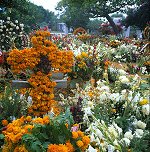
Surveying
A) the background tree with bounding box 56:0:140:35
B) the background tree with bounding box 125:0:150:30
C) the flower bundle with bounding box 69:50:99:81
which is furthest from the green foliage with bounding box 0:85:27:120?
the background tree with bounding box 56:0:140:35

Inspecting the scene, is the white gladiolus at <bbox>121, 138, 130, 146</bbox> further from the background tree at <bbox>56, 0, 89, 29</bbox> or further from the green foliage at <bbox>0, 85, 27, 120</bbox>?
the background tree at <bbox>56, 0, 89, 29</bbox>

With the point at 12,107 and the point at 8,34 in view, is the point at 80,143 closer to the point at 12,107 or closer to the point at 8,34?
the point at 12,107

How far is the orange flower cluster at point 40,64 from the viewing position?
483 centimetres

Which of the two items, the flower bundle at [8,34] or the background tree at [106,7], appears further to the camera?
the background tree at [106,7]

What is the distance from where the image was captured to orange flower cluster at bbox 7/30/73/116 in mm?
4832

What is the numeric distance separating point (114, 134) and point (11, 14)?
14390 millimetres

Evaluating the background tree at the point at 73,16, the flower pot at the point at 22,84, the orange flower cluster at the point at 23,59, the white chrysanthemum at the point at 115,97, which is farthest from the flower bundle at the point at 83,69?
the background tree at the point at 73,16

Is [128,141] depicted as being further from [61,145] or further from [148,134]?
[61,145]

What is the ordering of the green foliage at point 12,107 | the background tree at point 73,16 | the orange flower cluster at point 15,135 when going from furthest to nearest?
the background tree at point 73,16
the green foliage at point 12,107
the orange flower cluster at point 15,135

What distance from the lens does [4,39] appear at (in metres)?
12.8

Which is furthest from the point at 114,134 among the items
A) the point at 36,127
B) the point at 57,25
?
the point at 57,25

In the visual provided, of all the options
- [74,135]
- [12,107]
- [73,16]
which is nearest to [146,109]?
[74,135]

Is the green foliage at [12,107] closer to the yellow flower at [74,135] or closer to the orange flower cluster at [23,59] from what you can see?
the orange flower cluster at [23,59]

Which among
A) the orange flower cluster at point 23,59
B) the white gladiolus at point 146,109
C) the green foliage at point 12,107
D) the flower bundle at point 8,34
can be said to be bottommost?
the green foliage at point 12,107
